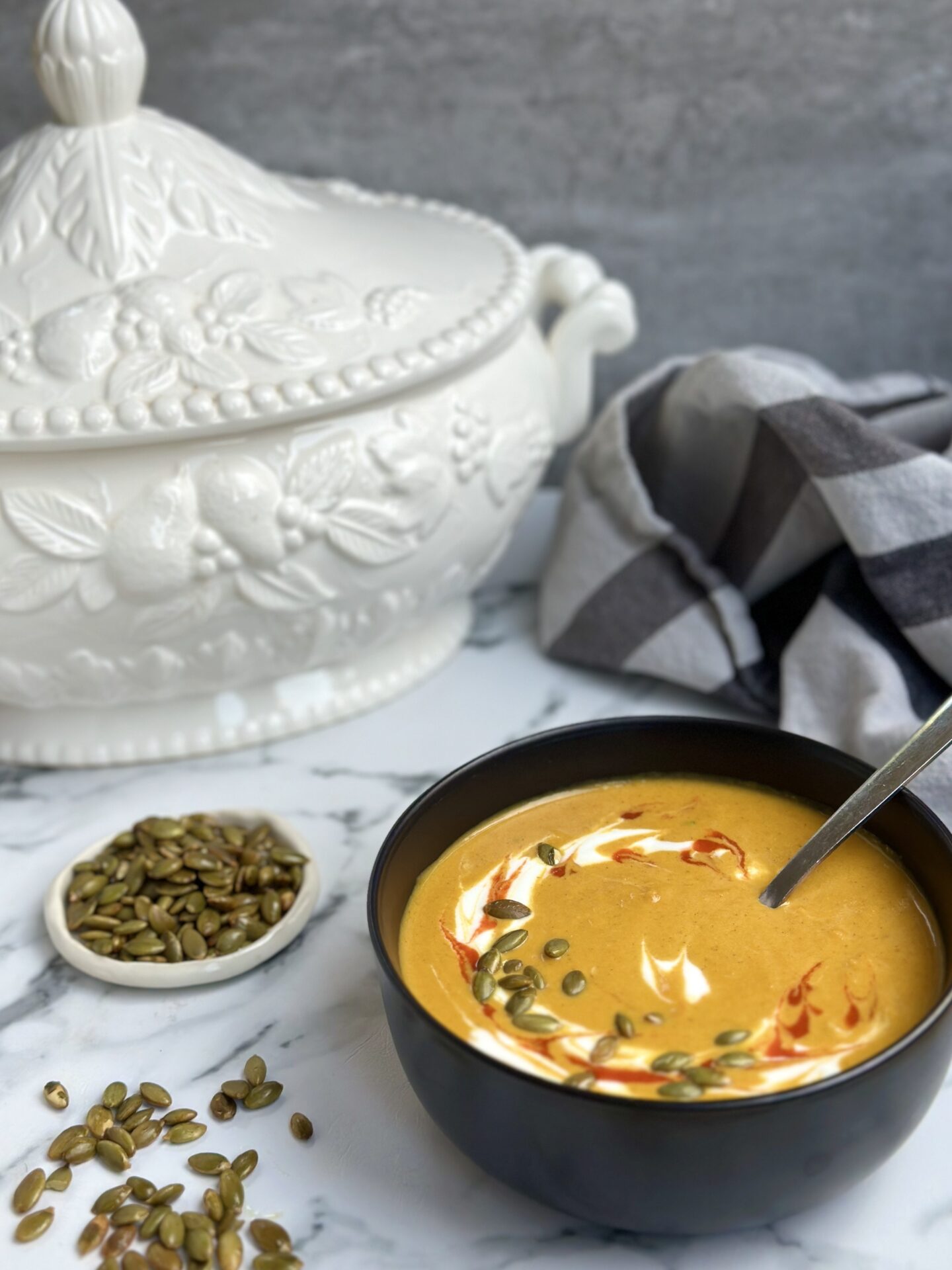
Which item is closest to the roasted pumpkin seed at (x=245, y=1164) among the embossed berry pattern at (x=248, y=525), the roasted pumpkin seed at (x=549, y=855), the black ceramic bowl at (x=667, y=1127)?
the black ceramic bowl at (x=667, y=1127)

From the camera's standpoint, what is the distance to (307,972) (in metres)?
0.85

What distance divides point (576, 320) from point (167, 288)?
37cm

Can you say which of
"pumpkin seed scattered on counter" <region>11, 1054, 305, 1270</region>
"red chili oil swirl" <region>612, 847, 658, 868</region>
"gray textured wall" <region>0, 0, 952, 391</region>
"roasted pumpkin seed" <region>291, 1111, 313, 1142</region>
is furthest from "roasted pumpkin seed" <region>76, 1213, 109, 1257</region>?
"gray textured wall" <region>0, 0, 952, 391</region>

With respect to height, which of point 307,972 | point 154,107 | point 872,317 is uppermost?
point 154,107

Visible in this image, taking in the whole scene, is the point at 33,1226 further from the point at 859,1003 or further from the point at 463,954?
the point at 859,1003

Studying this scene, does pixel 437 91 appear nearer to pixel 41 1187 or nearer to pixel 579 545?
pixel 579 545

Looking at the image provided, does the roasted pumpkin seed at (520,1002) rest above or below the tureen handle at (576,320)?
below

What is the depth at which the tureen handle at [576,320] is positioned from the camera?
1.13 m

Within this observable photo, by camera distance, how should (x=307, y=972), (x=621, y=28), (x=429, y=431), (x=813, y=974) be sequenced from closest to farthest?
(x=813, y=974) → (x=307, y=972) → (x=429, y=431) → (x=621, y=28)

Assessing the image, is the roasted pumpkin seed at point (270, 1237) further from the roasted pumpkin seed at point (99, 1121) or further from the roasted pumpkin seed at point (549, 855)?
the roasted pumpkin seed at point (549, 855)

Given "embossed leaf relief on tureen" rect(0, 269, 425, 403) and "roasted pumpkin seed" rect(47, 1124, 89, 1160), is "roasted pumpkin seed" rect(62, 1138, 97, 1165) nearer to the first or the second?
"roasted pumpkin seed" rect(47, 1124, 89, 1160)

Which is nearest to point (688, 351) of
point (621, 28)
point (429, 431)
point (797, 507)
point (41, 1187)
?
point (621, 28)

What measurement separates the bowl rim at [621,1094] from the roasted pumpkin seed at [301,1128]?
0.10 meters

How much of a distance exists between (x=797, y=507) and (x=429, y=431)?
0.31 metres
